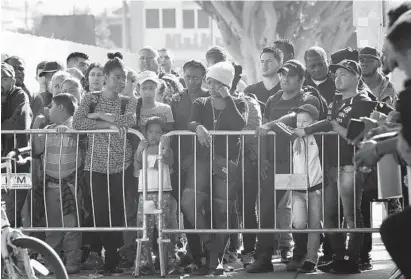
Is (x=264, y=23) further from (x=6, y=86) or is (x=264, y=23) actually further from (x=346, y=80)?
(x=346, y=80)

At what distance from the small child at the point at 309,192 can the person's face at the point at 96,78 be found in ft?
8.65

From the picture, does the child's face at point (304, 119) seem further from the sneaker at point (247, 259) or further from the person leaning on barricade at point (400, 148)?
the person leaning on barricade at point (400, 148)

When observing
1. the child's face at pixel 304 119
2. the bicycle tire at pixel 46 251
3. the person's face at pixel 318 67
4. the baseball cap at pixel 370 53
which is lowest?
the bicycle tire at pixel 46 251

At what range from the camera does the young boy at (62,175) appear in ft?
34.3

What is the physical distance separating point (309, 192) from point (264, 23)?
26.4 meters

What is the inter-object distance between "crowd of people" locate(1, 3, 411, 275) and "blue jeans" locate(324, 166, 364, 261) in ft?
0.04

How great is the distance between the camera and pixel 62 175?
10492 millimetres

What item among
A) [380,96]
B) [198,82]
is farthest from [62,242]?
[380,96]

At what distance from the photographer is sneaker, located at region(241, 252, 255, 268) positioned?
10.7 metres

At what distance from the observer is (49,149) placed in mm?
10484

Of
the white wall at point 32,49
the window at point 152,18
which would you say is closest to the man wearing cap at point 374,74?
the white wall at point 32,49

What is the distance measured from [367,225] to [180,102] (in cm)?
219

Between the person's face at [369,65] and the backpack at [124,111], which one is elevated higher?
the person's face at [369,65]

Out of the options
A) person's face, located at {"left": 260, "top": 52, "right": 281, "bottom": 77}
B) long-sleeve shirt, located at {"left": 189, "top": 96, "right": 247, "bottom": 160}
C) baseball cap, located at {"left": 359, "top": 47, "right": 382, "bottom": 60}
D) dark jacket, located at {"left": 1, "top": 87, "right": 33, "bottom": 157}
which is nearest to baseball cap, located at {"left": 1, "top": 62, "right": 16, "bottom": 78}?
dark jacket, located at {"left": 1, "top": 87, "right": 33, "bottom": 157}
